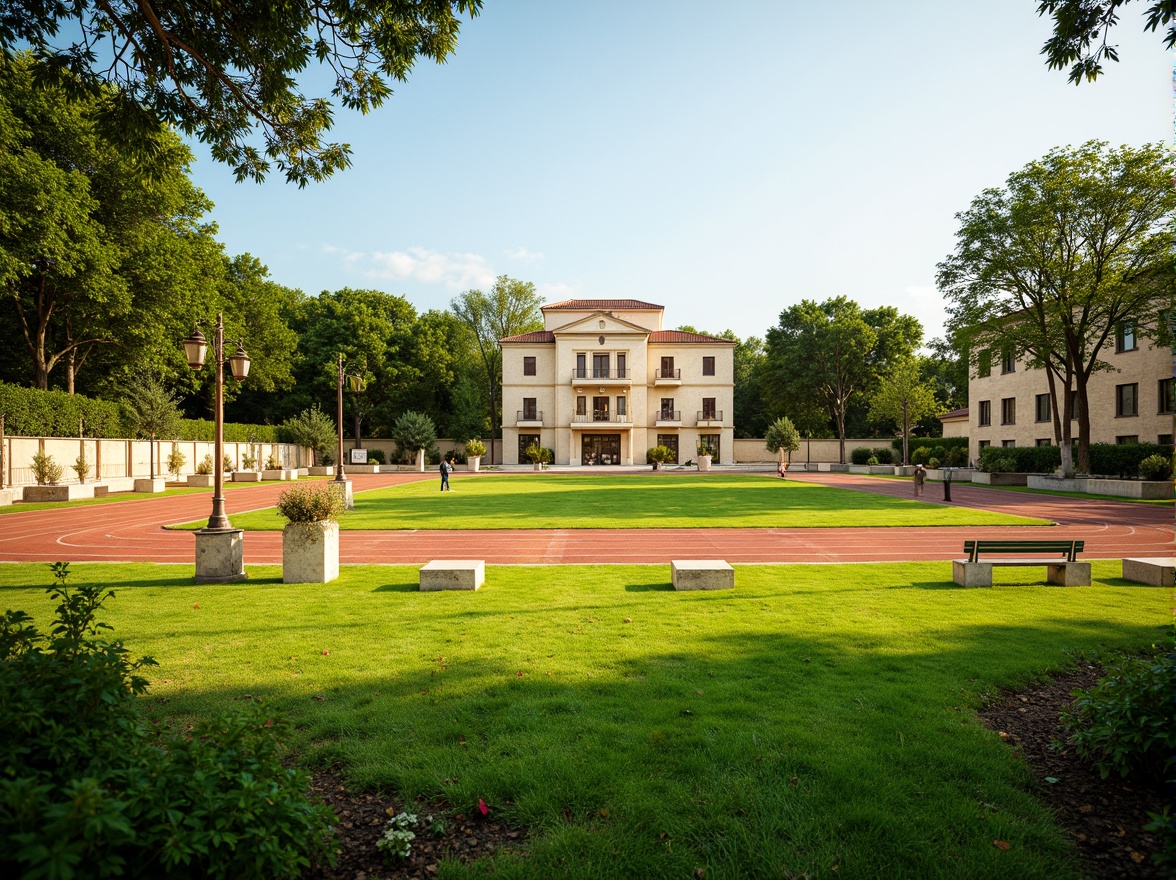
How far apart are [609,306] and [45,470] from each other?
46.7 m

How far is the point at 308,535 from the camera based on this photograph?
9.81 meters

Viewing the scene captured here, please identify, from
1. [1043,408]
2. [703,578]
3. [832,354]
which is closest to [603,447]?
[832,354]

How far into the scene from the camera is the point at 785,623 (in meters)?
7.48

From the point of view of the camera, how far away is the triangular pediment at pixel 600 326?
189 ft

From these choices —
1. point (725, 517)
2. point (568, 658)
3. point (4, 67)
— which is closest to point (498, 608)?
point (568, 658)

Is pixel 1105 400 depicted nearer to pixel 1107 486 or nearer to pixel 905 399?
pixel 1107 486

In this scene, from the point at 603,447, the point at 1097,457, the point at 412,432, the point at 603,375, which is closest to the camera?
the point at 1097,457

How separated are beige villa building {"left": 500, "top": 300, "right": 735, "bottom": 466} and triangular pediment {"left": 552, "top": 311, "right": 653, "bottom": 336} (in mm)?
97

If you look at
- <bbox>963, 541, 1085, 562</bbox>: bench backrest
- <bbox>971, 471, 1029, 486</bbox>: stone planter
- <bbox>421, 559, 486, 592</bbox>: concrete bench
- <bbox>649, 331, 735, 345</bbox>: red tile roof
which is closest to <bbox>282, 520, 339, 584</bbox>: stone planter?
<bbox>421, 559, 486, 592</bbox>: concrete bench

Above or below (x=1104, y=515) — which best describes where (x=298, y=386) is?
above

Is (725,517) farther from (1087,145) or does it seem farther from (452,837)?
(1087,145)

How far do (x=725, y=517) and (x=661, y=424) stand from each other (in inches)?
1617

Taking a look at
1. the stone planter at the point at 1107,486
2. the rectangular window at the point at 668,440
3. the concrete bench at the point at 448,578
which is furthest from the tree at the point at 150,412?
the stone planter at the point at 1107,486

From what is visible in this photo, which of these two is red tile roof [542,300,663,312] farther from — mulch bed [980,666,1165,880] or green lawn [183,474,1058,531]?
mulch bed [980,666,1165,880]
